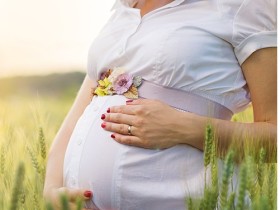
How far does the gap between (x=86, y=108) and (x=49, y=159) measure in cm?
16

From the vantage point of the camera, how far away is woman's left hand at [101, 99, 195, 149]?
1586 millimetres

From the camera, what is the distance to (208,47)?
5.29 feet

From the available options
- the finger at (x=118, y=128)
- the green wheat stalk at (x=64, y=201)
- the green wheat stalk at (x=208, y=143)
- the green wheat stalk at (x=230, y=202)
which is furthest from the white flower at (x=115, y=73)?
the green wheat stalk at (x=64, y=201)

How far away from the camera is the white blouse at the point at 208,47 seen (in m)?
1.61

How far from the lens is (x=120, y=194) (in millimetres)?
1602

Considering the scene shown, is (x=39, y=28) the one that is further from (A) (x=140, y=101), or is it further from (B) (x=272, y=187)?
(B) (x=272, y=187)

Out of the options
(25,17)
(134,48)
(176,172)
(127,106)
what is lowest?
(25,17)

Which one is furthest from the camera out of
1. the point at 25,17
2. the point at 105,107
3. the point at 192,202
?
the point at 25,17

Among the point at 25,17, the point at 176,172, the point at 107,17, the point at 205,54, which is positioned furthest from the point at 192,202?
the point at 25,17

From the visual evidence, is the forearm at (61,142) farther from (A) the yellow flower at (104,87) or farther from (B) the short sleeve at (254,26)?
(B) the short sleeve at (254,26)

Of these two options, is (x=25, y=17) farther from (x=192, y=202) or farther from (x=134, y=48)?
(x=192, y=202)

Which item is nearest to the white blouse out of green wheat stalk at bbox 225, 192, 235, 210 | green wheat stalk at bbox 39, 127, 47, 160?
green wheat stalk at bbox 39, 127, 47, 160

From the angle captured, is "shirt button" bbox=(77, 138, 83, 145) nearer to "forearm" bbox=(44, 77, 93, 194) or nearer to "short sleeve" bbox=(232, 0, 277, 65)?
"forearm" bbox=(44, 77, 93, 194)

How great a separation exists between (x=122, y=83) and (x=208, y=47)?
8.6 inches
